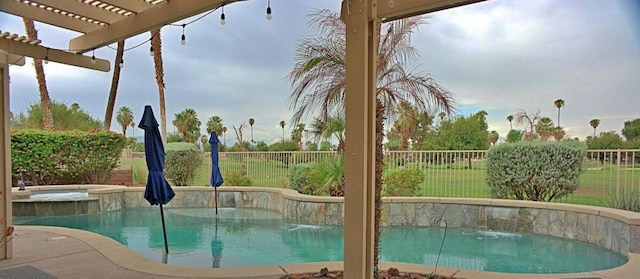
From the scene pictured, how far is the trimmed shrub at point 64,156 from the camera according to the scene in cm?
1135

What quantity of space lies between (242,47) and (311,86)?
13.2 metres

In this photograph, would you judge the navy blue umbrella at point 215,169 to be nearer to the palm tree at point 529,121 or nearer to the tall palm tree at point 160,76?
the tall palm tree at point 160,76

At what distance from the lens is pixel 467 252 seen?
229 inches

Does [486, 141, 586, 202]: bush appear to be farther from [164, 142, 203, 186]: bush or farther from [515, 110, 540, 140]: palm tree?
[164, 142, 203, 186]: bush

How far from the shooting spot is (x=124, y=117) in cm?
2994

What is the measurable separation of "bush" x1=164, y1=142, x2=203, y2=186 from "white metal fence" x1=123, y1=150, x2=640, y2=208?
0.95 feet

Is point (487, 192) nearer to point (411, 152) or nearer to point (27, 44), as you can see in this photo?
point (411, 152)

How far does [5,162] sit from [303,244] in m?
4.00

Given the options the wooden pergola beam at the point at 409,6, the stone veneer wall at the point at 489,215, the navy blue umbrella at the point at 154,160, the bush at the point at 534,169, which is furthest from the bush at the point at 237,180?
the wooden pergola beam at the point at 409,6

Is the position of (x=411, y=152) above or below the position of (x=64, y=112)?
below

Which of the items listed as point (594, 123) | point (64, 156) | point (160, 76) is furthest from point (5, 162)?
point (160, 76)

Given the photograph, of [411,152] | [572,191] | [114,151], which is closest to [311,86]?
[411,152]

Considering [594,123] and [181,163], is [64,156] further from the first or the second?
[594,123]

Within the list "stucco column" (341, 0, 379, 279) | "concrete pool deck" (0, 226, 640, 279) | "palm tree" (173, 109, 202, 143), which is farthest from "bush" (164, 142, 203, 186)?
"palm tree" (173, 109, 202, 143)
